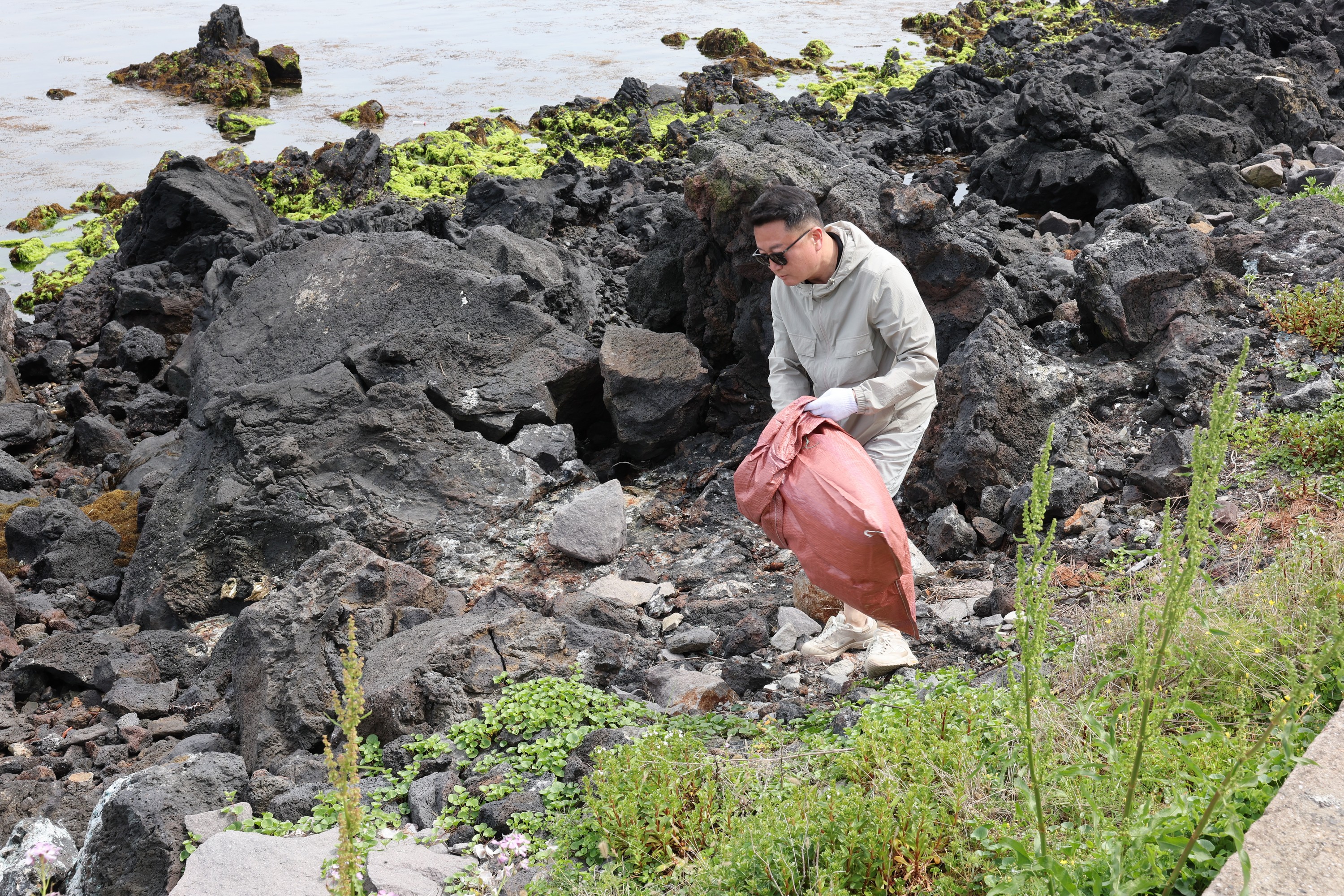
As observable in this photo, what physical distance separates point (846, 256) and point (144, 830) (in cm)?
357

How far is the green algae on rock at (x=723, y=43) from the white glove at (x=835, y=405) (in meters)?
19.5

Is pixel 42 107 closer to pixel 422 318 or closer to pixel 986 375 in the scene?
pixel 422 318

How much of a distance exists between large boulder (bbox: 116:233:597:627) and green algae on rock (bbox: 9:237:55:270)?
6.65 meters

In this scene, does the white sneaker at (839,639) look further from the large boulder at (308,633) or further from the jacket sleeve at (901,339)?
the large boulder at (308,633)

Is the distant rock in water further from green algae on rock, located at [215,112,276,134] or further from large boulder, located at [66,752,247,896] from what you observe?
large boulder, located at [66,752,247,896]

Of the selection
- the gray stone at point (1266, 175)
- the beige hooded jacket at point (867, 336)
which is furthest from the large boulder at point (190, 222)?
the gray stone at point (1266, 175)

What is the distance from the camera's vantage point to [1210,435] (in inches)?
80.6

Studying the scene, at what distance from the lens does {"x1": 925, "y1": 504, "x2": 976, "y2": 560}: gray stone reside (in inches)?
222

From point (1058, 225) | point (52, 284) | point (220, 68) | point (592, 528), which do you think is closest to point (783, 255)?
point (592, 528)

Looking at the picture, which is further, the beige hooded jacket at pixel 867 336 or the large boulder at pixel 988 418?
the large boulder at pixel 988 418

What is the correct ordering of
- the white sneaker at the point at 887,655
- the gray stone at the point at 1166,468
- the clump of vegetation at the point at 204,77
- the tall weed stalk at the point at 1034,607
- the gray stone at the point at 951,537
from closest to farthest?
the tall weed stalk at the point at 1034,607
the white sneaker at the point at 887,655
the gray stone at the point at 1166,468
the gray stone at the point at 951,537
the clump of vegetation at the point at 204,77

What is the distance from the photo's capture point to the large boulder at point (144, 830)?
362cm

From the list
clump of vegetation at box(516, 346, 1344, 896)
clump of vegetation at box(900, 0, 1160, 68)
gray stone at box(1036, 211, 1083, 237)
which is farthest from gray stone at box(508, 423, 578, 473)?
clump of vegetation at box(900, 0, 1160, 68)

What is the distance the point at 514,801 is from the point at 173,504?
4014 mm
